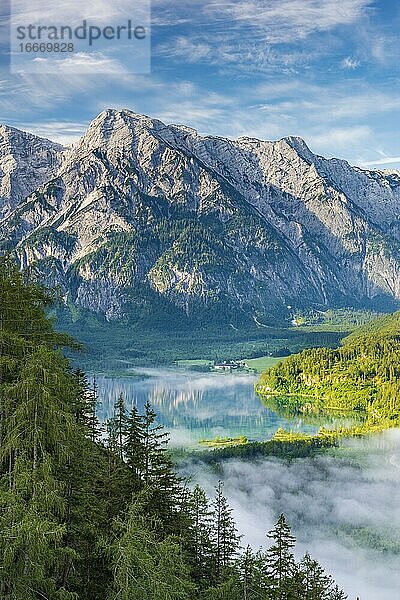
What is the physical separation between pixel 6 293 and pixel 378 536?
4174cm

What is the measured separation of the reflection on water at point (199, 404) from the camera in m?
105

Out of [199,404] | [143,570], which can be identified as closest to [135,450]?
[143,570]

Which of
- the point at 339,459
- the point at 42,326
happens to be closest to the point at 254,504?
the point at 339,459

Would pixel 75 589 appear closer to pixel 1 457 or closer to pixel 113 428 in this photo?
pixel 1 457

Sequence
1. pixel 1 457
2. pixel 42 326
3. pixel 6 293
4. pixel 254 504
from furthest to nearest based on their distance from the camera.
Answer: pixel 254 504, pixel 42 326, pixel 6 293, pixel 1 457

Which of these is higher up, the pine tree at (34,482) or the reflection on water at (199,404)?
the pine tree at (34,482)

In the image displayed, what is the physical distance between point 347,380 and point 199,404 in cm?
2919

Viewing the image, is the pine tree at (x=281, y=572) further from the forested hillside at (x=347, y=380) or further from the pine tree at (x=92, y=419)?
the forested hillside at (x=347, y=380)

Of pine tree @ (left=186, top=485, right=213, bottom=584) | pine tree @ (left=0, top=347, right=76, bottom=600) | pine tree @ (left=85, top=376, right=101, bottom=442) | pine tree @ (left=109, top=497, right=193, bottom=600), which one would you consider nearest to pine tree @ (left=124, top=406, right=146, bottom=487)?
pine tree @ (left=85, top=376, right=101, bottom=442)

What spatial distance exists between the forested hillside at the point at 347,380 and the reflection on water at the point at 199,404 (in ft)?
23.4

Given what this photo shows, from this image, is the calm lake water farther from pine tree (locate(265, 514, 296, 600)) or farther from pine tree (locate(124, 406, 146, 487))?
pine tree (locate(265, 514, 296, 600))

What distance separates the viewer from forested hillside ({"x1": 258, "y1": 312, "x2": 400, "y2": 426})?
119000 mm

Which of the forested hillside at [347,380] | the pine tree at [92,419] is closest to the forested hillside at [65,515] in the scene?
the pine tree at [92,419]

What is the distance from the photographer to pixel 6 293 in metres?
30.2
